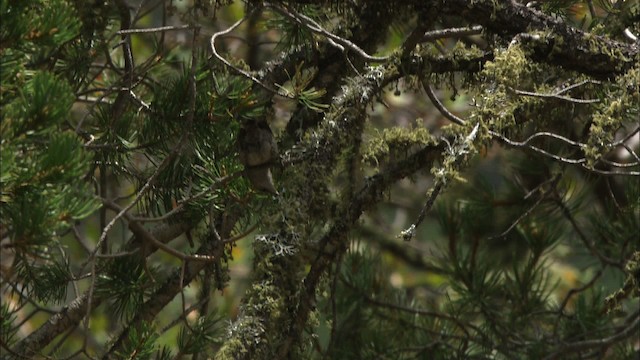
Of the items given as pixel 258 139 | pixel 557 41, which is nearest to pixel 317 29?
pixel 258 139

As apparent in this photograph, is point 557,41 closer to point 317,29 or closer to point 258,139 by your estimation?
point 317,29

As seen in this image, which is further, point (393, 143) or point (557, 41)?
point (393, 143)

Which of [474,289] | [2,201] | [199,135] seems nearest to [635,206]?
[474,289]

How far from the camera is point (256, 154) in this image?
149 cm

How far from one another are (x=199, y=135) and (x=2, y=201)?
1.16ft

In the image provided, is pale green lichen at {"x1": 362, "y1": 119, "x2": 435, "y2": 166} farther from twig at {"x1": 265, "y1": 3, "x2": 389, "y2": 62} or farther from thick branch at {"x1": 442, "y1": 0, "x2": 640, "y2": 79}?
thick branch at {"x1": 442, "y1": 0, "x2": 640, "y2": 79}

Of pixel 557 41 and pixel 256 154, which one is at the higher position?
pixel 557 41

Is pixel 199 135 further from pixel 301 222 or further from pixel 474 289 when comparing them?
pixel 474 289

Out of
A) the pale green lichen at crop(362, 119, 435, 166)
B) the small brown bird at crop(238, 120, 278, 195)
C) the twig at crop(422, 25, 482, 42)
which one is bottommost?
the small brown bird at crop(238, 120, 278, 195)

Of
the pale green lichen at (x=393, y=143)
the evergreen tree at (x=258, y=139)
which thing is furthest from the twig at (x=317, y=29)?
the pale green lichen at (x=393, y=143)

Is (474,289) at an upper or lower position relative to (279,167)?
upper

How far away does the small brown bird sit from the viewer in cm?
149

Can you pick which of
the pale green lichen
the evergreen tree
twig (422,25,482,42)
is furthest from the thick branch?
the pale green lichen

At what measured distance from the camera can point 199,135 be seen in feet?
4.60
